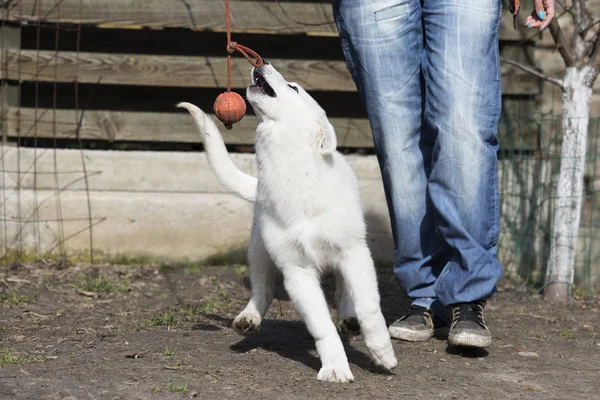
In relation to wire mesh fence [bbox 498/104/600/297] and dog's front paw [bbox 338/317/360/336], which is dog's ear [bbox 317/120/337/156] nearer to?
dog's front paw [bbox 338/317/360/336]

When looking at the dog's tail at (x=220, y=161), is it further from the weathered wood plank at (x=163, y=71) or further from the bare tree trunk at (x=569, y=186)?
the bare tree trunk at (x=569, y=186)

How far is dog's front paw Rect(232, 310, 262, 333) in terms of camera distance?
137 inches

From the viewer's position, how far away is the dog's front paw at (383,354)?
3.03 metres

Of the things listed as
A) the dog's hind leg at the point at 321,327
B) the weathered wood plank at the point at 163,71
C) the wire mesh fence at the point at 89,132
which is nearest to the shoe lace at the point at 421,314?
the dog's hind leg at the point at 321,327

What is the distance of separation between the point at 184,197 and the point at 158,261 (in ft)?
1.47

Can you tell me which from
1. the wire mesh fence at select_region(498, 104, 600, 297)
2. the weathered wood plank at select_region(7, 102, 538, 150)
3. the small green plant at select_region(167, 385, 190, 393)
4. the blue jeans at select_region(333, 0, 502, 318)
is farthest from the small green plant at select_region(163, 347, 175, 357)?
the wire mesh fence at select_region(498, 104, 600, 297)

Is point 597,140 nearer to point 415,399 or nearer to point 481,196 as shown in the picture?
point 481,196

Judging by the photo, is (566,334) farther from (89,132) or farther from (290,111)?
(89,132)

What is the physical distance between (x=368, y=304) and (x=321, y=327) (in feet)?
0.65

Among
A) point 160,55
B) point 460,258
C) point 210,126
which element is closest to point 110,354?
point 210,126

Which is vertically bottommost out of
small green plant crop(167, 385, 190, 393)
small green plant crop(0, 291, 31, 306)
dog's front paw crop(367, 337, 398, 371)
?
small green plant crop(0, 291, 31, 306)

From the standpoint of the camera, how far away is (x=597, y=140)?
213 inches

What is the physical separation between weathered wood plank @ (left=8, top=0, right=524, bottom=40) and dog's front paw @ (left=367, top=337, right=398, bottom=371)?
9.37 feet

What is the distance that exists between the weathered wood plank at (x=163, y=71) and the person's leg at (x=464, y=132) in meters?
2.02
